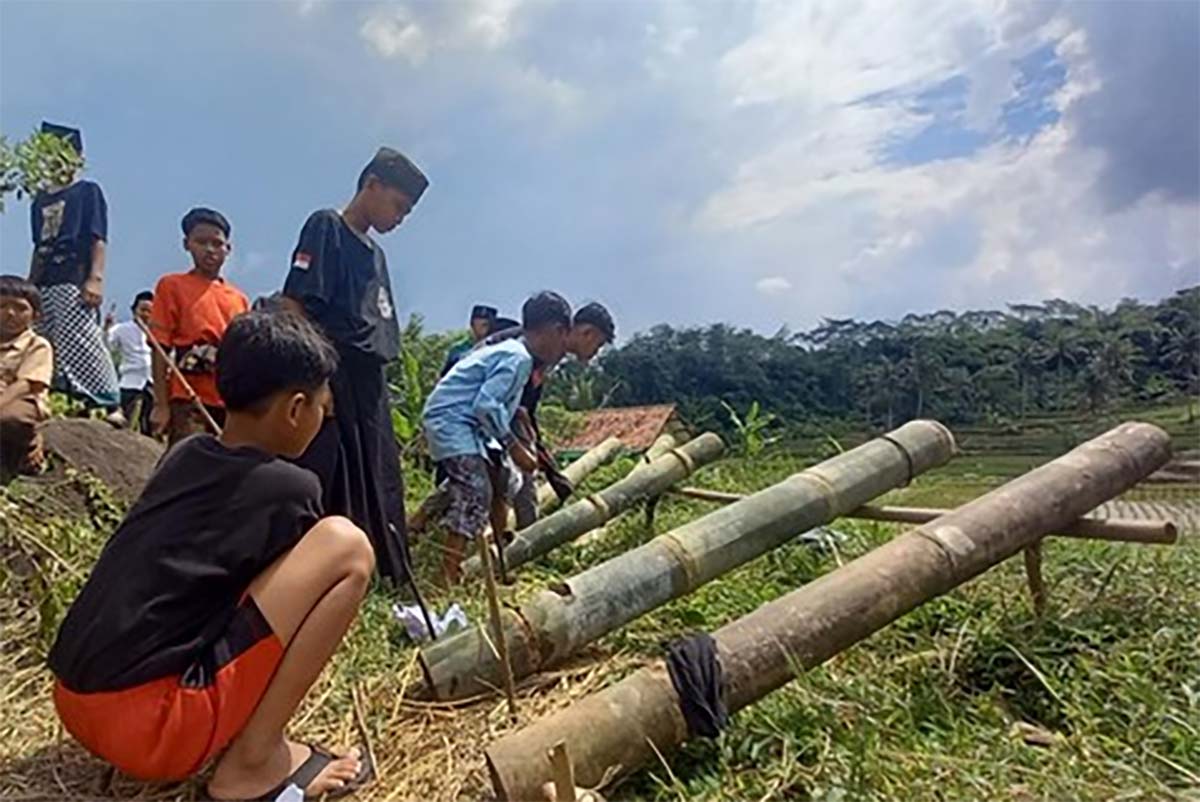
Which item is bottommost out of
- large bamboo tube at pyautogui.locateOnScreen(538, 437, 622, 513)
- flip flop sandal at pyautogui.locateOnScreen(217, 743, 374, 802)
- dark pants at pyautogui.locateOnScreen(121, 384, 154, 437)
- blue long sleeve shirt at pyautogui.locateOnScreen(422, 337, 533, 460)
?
large bamboo tube at pyautogui.locateOnScreen(538, 437, 622, 513)

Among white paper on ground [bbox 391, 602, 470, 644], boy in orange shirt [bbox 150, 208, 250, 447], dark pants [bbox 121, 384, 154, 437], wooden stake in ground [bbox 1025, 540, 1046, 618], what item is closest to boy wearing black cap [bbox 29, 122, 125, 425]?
boy in orange shirt [bbox 150, 208, 250, 447]

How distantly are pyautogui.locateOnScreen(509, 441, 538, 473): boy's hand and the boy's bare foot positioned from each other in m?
2.51

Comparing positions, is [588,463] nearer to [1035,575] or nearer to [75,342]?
[75,342]

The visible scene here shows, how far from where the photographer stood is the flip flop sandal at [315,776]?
86.4 inches

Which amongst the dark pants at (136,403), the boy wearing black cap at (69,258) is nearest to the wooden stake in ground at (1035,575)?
the boy wearing black cap at (69,258)

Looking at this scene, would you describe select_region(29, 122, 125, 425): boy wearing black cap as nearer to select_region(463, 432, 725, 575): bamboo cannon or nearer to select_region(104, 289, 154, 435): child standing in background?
select_region(104, 289, 154, 435): child standing in background

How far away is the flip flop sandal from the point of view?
219 cm

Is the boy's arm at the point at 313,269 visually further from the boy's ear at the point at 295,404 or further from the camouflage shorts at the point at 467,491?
the boy's ear at the point at 295,404

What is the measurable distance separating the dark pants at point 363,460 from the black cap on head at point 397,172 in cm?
76

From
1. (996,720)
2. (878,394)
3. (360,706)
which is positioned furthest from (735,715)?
(878,394)

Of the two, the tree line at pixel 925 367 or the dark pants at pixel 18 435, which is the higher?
the dark pants at pixel 18 435

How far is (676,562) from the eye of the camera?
336 centimetres

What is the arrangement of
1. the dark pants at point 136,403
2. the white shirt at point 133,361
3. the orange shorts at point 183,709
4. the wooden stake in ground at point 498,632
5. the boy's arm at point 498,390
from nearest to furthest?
the orange shorts at point 183,709 → the wooden stake in ground at point 498,632 → the boy's arm at point 498,390 → the dark pants at point 136,403 → the white shirt at point 133,361

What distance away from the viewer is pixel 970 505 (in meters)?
3.28
